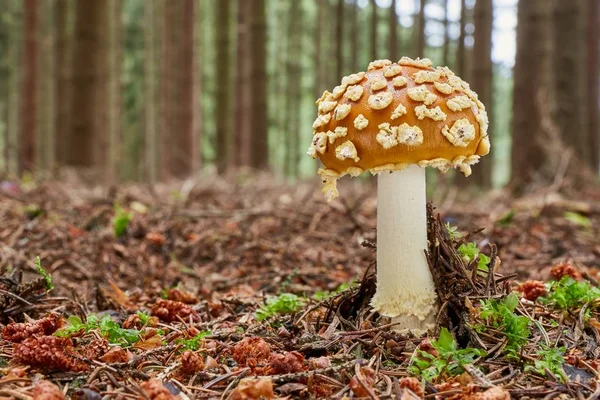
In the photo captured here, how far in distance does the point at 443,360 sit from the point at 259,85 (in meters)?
9.61

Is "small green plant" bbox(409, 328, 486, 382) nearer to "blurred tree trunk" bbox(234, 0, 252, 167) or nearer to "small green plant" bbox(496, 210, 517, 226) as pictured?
"small green plant" bbox(496, 210, 517, 226)

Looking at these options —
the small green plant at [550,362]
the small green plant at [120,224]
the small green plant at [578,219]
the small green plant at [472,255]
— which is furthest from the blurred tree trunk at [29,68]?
the small green plant at [550,362]

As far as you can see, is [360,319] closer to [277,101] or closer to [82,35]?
[82,35]

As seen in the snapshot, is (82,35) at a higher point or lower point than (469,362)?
higher

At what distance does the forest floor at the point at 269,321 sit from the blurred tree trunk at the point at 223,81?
805 cm

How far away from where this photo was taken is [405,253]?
8.64 ft

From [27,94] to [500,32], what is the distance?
20.2 metres

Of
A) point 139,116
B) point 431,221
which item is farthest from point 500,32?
point 431,221

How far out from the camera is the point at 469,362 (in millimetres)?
2209

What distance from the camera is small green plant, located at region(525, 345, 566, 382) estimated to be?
2188 mm

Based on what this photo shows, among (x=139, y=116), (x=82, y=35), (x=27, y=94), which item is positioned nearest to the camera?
(x=82, y=35)

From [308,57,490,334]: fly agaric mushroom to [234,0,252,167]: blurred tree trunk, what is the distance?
891cm

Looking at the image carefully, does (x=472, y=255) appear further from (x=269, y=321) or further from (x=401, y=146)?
(x=269, y=321)

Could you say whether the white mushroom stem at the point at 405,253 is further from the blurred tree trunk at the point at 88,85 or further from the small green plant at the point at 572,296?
the blurred tree trunk at the point at 88,85
